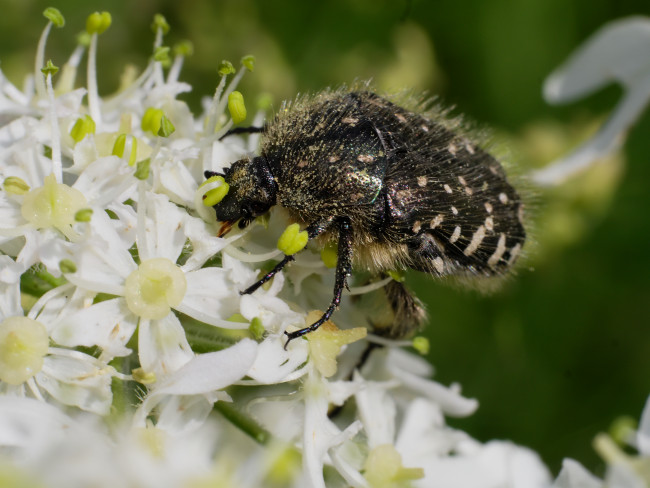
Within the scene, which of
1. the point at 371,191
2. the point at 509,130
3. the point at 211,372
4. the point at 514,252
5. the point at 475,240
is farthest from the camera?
the point at 509,130

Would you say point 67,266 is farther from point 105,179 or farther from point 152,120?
point 152,120

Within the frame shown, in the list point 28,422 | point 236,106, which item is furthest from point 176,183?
point 28,422

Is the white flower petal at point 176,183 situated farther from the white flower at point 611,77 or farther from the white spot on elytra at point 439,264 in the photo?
the white flower at point 611,77

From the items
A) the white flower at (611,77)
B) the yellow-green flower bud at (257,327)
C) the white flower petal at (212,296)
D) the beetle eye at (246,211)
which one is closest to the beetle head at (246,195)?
the beetle eye at (246,211)

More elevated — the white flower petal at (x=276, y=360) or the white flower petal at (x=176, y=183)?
the white flower petal at (x=176, y=183)

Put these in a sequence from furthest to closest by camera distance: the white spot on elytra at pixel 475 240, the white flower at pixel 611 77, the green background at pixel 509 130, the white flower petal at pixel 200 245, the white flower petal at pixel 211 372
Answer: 1. the green background at pixel 509 130
2. the white flower at pixel 611 77
3. the white spot on elytra at pixel 475 240
4. the white flower petal at pixel 200 245
5. the white flower petal at pixel 211 372

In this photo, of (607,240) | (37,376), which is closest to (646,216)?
(607,240)

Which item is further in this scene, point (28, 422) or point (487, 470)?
point (487, 470)

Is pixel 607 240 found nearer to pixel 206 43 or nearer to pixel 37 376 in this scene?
pixel 206 43
